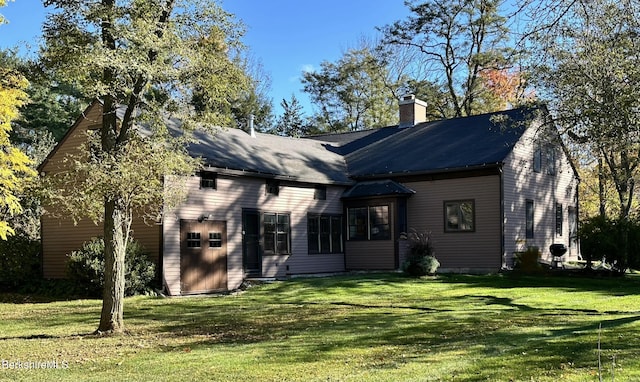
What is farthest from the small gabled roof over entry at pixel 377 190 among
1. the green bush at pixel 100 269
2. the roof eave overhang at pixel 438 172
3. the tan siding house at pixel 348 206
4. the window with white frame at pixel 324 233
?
the green bush at pixel 100 269

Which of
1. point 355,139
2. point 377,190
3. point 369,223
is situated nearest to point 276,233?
point 369,223

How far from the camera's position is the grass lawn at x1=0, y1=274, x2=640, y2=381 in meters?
6.68

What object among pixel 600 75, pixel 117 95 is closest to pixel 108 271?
pixel 117 95

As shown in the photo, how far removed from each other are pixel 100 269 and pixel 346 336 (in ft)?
28.1

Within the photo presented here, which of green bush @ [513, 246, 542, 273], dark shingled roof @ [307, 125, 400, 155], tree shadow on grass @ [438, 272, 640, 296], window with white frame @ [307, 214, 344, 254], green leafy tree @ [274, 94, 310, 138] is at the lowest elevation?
tree shadow on grass @ [438, 272, 640, 296]

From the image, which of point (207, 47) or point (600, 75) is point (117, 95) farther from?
point (600, 75)

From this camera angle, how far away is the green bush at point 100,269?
595 inches

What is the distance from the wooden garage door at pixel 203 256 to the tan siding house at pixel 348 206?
0.09ft

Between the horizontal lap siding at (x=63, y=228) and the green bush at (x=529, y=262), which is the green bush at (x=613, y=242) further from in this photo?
the horizontal lap siding at (x=63, y=228)

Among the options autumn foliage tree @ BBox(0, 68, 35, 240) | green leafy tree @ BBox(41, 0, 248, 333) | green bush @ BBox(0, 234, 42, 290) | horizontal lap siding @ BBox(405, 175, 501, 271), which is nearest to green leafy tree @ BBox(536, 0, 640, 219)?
green leafy tree @ BBox(41, 0, 248, 333)

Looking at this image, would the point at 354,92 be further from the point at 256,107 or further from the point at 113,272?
the point at 113,272

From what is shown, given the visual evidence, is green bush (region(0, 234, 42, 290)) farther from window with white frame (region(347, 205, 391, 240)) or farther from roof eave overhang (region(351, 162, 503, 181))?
roof eave overhang (region(351, 162, 503, 181))

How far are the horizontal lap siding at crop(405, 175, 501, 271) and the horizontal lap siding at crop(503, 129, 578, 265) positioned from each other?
0.44m

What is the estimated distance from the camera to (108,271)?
10008 millimetres
